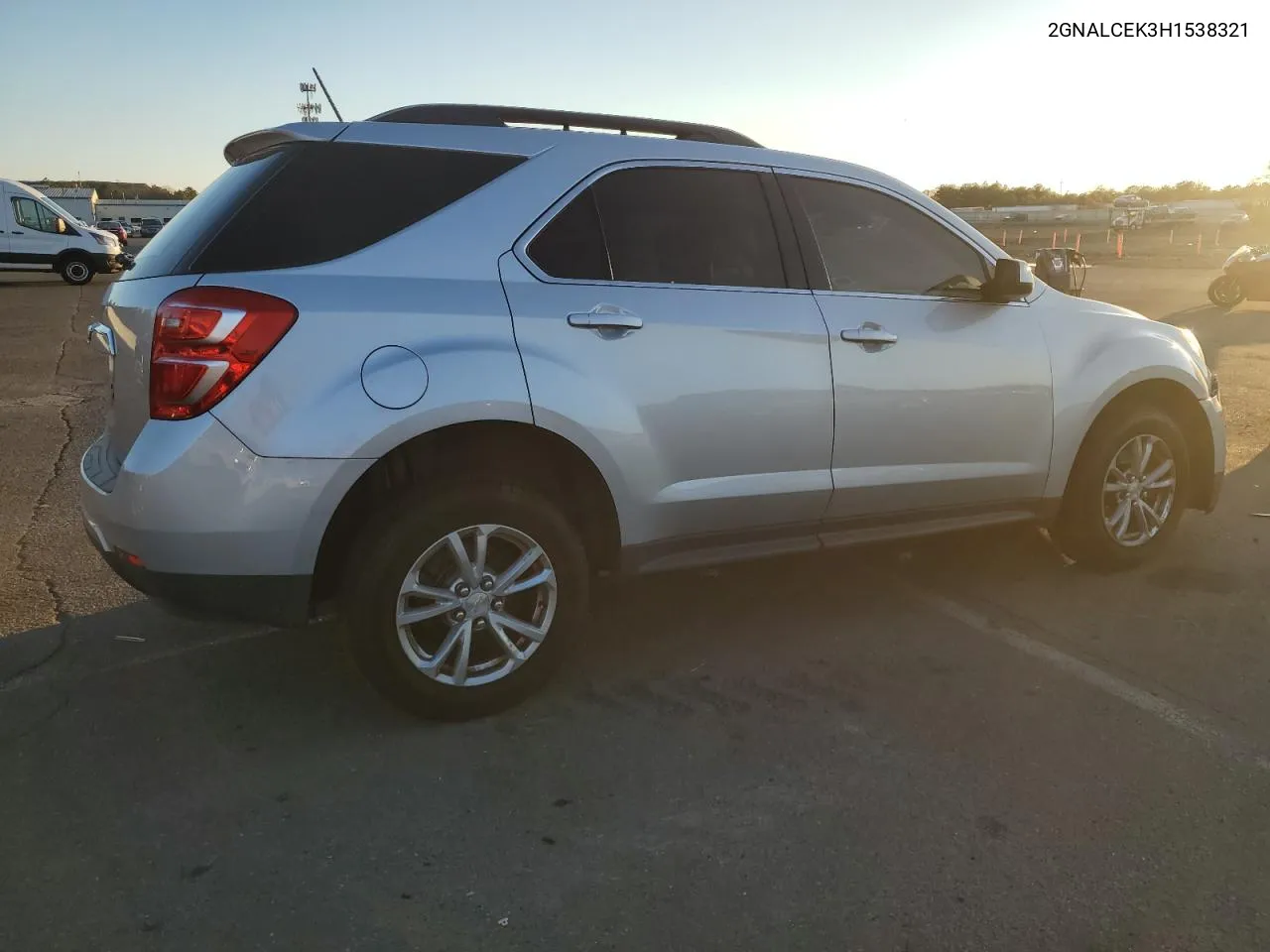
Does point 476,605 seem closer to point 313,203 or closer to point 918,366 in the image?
point 313,203

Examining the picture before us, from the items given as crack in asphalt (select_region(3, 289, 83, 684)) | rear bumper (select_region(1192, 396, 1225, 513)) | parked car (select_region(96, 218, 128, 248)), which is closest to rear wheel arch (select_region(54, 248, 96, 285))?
parked car (select_region(96, 218, 128, 248))

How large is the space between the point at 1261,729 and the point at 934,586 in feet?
5.23

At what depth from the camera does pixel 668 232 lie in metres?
3.67

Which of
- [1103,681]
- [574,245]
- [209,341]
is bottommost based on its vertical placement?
[1103,681]

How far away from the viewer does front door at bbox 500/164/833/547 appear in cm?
335

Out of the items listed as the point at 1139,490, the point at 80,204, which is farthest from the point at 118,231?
the point at 1139,490

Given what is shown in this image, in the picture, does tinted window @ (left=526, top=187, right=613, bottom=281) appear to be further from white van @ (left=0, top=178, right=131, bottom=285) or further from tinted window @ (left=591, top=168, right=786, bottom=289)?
white van @ (left=0, top=178, right=131, bottom=285)

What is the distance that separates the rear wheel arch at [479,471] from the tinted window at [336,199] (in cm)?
66

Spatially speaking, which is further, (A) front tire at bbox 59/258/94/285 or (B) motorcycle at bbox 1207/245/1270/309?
(A) front tire at bbox 59/258/94/285

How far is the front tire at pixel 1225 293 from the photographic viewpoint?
17.7 m

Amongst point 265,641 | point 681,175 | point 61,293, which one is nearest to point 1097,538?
point 681,175

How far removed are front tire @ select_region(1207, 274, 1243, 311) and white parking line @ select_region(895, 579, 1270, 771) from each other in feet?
53.4

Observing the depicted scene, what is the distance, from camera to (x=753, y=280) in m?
3.80

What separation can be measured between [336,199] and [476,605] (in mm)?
1354
